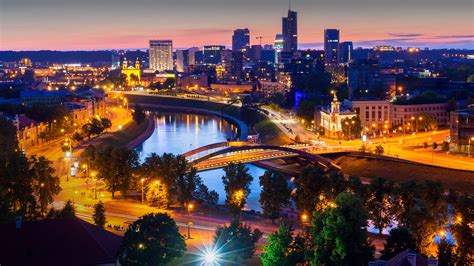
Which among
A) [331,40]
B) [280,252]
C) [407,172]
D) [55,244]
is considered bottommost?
[407,172]

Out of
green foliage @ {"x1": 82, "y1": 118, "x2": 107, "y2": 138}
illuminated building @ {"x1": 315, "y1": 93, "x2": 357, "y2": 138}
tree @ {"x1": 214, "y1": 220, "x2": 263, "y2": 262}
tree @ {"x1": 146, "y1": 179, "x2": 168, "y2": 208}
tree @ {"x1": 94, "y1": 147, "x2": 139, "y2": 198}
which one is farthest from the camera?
green foliage @ {"x1": 82, "y1": 118, "x2": 107, "y2": 138}

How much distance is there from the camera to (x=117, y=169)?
27234mm

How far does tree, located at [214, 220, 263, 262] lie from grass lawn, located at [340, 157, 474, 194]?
14.8 meters

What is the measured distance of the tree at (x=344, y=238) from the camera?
1588 cm

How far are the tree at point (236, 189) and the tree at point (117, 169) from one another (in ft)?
13.8

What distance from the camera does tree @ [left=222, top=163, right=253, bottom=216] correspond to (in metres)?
23.9

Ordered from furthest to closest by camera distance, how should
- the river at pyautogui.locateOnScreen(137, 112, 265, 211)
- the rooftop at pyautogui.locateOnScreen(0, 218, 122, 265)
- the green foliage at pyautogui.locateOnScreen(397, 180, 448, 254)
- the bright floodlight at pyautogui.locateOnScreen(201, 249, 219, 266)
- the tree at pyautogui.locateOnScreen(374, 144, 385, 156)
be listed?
1. the tree at pyautogui.locateOnScreen(374, 144, 385, 156)
2. the river at pyautogui.locateOnScreen(137, 112, 265, 211)
3. the green foliage at pyautogui.locateOnScreen(397, 180, 448, 254)
4. the bright floodlight at pyautogui.locateOnScreen(201, 249, 219, 266)
5. the rooftop at pyautogui.locateOnScreen(0, 218, 122, 265)

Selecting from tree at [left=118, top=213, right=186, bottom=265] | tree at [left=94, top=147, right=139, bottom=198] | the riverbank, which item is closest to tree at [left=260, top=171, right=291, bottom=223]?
tree at [left=94, top=147, right=139, bottom=198]

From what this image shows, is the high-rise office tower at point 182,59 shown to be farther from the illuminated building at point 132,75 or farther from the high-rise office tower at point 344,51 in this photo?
the illuminated building at point 132,75

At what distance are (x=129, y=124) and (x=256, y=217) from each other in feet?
116

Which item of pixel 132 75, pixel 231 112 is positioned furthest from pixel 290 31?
pixel 231 112

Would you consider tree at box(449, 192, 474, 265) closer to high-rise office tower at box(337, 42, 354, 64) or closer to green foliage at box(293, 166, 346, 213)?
green foliage at box(293, 166, 346, 213)

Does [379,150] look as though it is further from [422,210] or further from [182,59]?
[182,59]

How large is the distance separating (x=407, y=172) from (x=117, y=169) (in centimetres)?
1423
